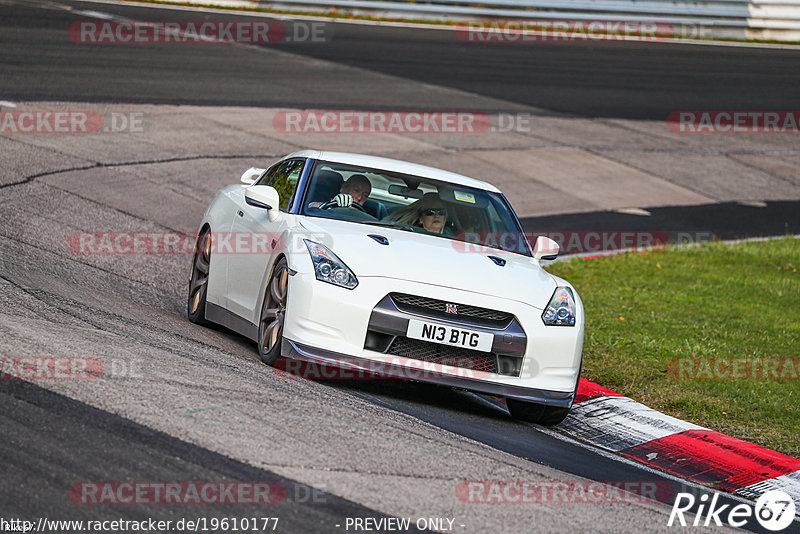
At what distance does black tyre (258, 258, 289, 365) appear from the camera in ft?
23.1

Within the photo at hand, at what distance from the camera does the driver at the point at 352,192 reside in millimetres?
7996

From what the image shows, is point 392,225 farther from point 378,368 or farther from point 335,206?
point 378,368

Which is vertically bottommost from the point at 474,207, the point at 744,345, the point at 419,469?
the point at 744,345

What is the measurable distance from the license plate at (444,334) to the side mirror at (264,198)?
5.37 ft

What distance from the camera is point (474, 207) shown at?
839 centimetres

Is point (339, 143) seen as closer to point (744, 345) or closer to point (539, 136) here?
point (539, 136)

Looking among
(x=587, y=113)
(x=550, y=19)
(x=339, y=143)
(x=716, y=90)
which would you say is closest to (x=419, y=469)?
(x=339, y=143)

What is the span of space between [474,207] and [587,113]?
51.5ft

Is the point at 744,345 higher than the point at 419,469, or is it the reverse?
the point at 419,469
